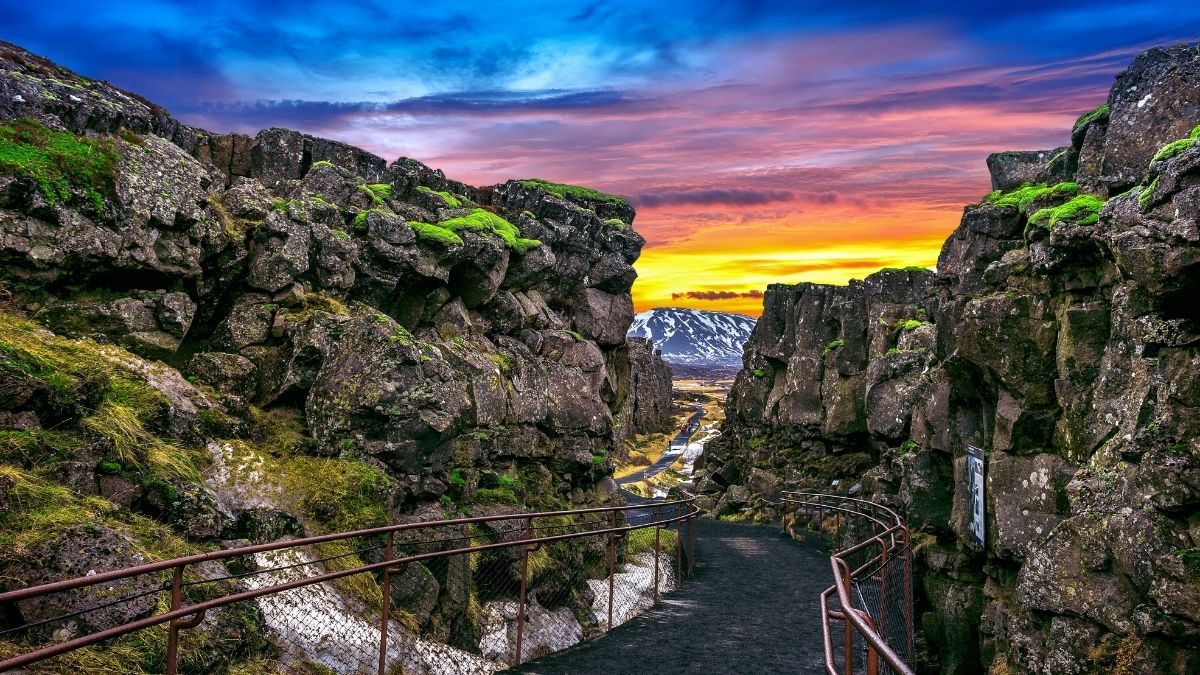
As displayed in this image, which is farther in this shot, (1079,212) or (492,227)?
(492,227)

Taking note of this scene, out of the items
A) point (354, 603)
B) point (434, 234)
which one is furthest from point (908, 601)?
point (434, 234)

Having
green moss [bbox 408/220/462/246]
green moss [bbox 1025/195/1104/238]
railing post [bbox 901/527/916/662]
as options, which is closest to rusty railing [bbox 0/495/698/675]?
railing post [bbox 901/527/916/662]

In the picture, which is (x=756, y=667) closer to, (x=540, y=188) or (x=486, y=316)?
(x=486, y=316)

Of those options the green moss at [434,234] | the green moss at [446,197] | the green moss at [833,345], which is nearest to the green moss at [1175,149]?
the green moss at [434,234]

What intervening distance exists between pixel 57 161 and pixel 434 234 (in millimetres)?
8166

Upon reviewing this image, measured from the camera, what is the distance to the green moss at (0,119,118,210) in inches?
472

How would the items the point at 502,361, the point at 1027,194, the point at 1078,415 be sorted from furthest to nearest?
the point at 502,361, the point at 1027,194, the point at 1078,415

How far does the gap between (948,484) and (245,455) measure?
14452mm

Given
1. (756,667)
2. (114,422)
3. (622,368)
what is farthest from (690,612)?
(622,368)

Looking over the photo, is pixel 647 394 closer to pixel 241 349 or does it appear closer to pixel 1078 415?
pixel 241 349

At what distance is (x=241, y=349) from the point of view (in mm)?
14375

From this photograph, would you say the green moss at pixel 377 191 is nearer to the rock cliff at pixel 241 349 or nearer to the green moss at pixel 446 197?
the rock cliff at pixel 241 349

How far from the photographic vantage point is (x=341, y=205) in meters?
18.6

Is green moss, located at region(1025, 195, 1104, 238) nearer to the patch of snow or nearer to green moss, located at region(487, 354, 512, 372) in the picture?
the patch of snow
